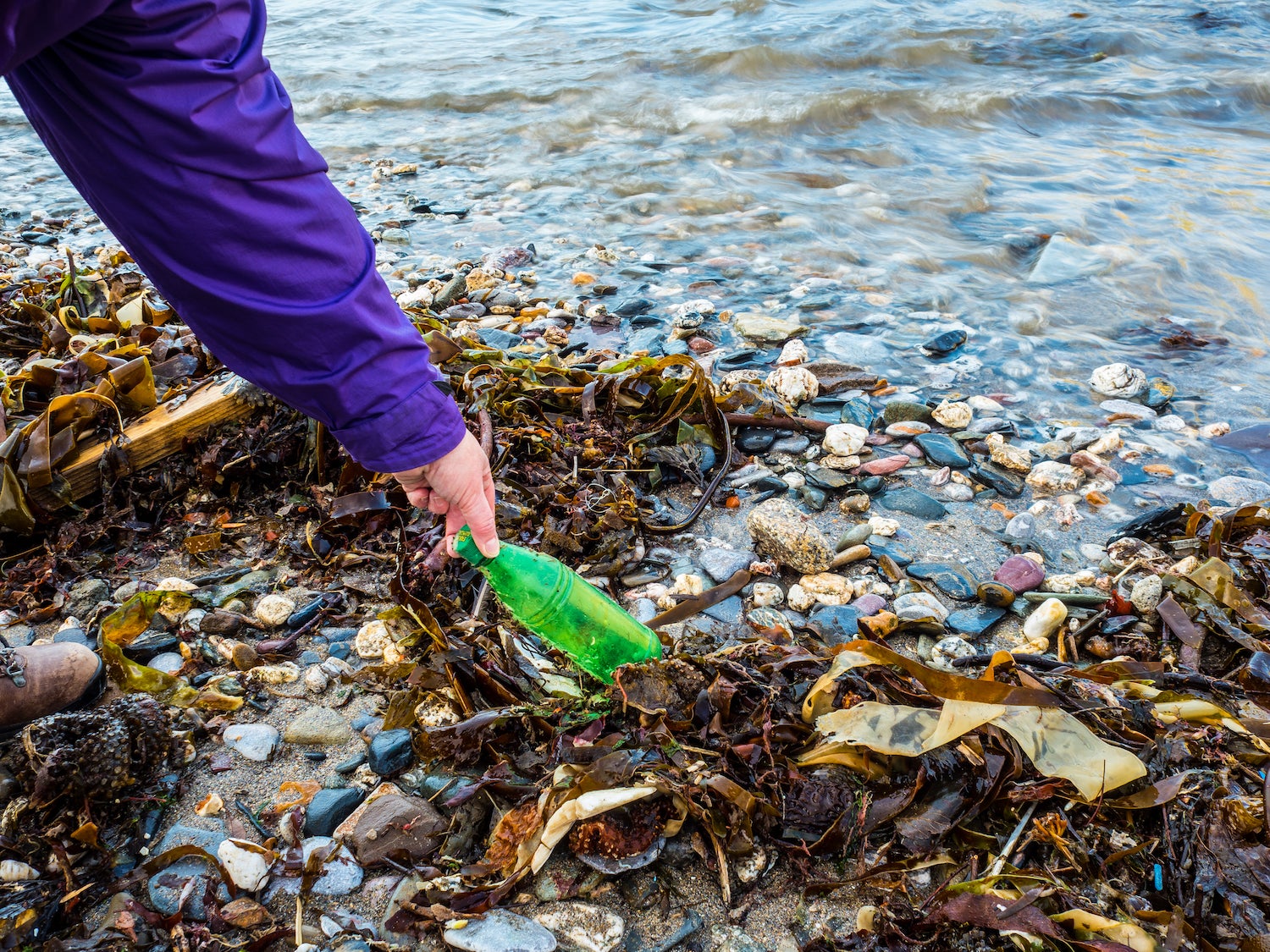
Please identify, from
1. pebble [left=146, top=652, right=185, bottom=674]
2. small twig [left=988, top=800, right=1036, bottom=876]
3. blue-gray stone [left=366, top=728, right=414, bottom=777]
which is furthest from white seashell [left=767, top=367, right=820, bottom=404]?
pebble [left=146, top=652, right=185, bottom=674]

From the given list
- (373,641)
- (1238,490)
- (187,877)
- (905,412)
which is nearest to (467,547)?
(373,641)

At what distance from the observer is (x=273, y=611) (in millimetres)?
2543

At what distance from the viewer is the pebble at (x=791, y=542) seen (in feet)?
8.91

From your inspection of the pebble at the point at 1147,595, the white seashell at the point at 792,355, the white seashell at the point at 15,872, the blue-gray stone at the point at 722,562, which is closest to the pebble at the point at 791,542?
the blue-gray stone at the point at 722,562

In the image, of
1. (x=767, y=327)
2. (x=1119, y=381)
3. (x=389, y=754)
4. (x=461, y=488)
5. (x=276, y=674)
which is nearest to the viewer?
(x=461, y=488)

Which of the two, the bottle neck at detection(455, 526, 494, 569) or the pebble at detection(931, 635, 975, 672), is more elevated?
the bottle neck at detection(455, 526, 494, 569)

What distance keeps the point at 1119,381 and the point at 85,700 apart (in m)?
4.30

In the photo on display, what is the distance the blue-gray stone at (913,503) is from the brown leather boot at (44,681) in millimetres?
2619

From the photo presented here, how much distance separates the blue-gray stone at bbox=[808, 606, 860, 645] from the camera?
2.47 metres

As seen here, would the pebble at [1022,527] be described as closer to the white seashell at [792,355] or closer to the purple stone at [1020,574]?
the purple stone at [1020,574]

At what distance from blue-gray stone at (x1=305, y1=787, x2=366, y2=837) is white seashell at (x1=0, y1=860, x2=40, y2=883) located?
1.81ft

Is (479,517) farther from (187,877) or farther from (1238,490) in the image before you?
(1238,490)

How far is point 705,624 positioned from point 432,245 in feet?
14.3

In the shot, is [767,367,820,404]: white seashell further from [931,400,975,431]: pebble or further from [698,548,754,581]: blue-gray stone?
[698,548,754,581]: blue-gray stone
